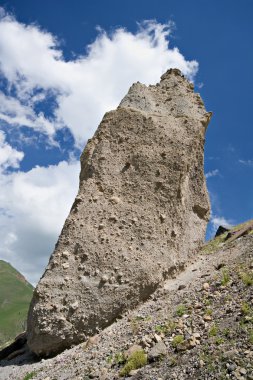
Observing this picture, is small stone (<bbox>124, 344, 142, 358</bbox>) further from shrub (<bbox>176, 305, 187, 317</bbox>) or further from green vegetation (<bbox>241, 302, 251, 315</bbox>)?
green vegetation (<bbox>241, 302, 251, 315</bbox>)

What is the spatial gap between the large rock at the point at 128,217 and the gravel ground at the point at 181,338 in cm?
89

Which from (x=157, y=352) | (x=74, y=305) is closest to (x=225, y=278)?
(x=157, y=352)

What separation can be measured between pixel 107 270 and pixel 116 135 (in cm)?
746

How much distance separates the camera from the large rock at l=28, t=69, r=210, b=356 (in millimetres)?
15469

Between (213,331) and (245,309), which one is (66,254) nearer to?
(213,331)

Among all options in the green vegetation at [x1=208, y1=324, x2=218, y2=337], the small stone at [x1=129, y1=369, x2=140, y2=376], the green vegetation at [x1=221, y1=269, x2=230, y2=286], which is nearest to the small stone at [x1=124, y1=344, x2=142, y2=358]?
the small stone at [x1=129, y1=369, x2=140, y2=376]

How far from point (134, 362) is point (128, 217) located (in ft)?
24.5

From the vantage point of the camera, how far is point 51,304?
605 inches

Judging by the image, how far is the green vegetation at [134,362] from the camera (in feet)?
36.6

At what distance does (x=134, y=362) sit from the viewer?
37.2 feet

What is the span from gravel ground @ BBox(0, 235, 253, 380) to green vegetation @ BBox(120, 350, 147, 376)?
0.06m

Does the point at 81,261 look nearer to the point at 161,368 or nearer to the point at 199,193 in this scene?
the point at 161,368

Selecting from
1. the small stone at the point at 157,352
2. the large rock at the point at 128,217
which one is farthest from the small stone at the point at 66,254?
the small stone at the point at 157,352

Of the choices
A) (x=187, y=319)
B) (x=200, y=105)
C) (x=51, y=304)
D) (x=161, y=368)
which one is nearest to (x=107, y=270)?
(x=51, y=304)
